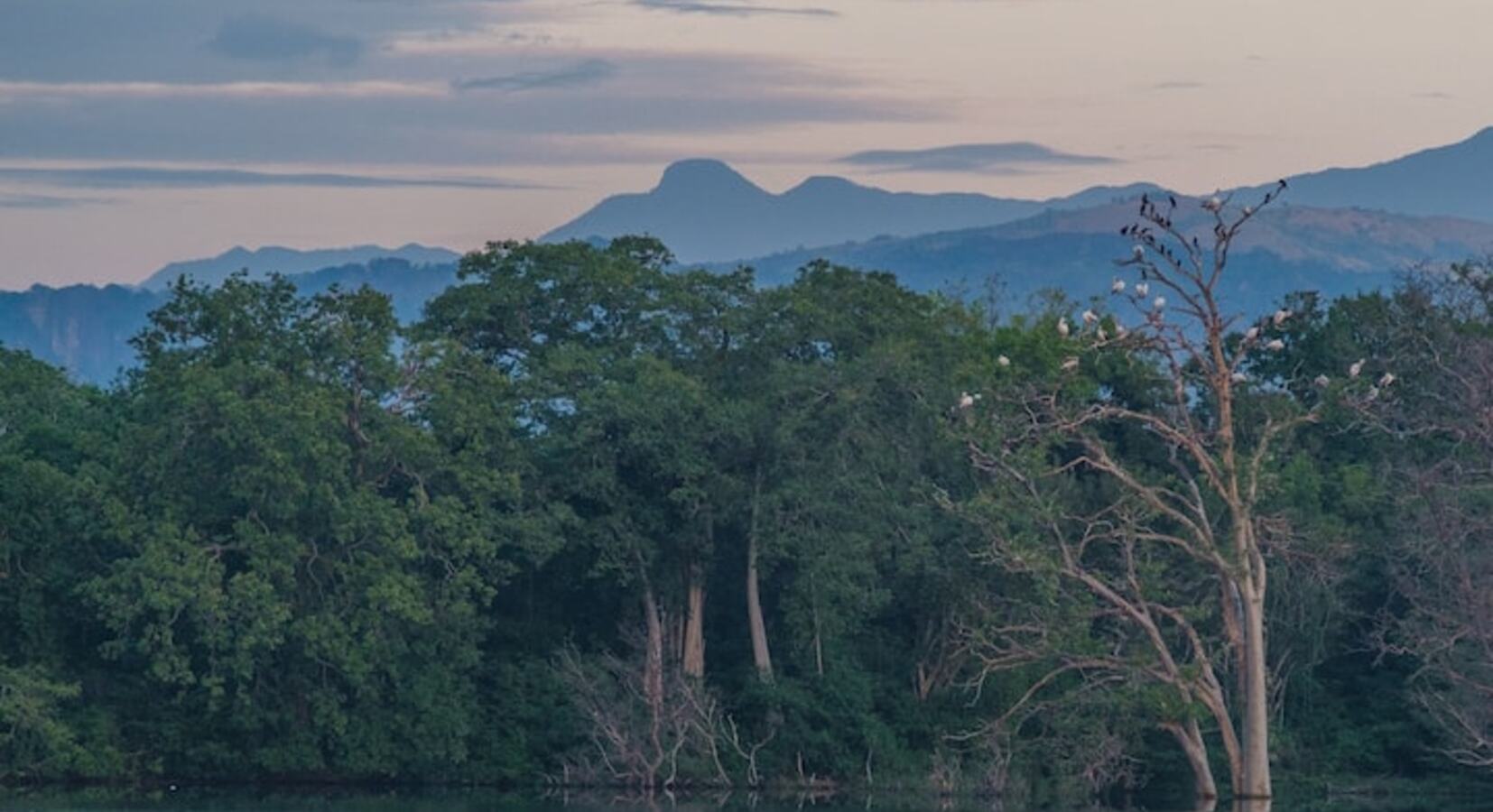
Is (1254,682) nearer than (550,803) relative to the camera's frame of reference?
Yes

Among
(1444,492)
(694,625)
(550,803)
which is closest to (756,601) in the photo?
(694,625)

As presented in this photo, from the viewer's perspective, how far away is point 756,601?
43.4 m

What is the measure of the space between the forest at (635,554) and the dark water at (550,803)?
3.62 feet

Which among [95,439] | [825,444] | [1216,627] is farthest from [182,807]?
[1216,627]

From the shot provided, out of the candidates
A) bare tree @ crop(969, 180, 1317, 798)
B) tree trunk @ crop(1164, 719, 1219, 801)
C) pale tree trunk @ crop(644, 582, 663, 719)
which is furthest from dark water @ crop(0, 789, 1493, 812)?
bare tree @ crop(969, 180, 1317, 798)

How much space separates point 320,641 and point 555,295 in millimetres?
8699

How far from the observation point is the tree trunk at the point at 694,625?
43250 mm

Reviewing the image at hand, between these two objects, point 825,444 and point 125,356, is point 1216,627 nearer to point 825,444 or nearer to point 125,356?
point 825,444

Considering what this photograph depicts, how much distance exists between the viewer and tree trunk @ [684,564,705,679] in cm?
4325

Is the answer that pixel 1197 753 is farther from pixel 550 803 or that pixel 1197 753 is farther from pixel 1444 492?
pixel 550 803

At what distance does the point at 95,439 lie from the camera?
4222cm

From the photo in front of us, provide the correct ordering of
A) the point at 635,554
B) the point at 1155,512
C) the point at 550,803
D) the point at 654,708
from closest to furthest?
the point at 1155,512 → the point at 550,803 → the point at 654,708 → the point at 635,554

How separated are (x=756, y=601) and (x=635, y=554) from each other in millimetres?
2393

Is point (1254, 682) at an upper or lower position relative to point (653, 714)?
upper
